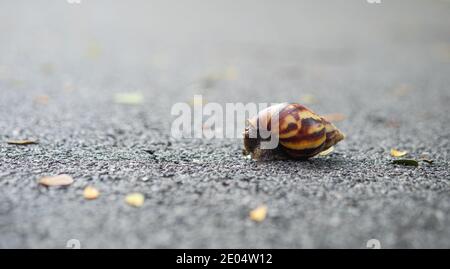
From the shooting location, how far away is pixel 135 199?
1.77 meters

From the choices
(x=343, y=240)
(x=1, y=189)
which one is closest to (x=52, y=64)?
(x=1, y=189)

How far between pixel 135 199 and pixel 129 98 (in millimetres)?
2355

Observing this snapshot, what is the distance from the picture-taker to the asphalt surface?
1.60m

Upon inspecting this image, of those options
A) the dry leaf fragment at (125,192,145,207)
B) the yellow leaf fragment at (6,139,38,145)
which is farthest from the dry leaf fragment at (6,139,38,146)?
the dry leaf fragment at (125,192,145,207)

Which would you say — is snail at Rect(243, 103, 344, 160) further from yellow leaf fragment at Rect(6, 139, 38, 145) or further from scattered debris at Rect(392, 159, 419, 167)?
yellow leaf fragment at Rect(6, 139, 38, 145)

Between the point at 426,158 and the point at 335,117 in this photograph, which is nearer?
the point at 426,158

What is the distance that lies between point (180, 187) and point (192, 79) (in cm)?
314

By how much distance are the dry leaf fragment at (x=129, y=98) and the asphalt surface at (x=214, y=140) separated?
8 cm

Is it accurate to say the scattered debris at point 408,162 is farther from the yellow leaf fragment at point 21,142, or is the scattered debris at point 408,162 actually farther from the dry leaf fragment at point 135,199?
the yellow leaf fragment at point 21,142

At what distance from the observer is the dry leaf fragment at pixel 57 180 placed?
1880mm

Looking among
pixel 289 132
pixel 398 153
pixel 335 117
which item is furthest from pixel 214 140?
pixel 335 117

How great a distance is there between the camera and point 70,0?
9.02 meters

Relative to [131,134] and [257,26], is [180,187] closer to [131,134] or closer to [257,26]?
[131,134]

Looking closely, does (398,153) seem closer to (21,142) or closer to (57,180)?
(57,180)
